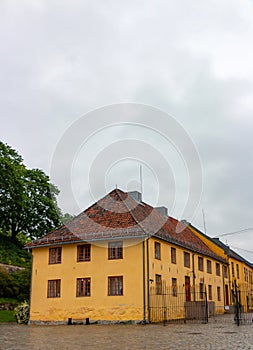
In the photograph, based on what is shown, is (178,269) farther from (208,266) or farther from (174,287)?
(208,266)

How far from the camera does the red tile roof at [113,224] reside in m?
25.3

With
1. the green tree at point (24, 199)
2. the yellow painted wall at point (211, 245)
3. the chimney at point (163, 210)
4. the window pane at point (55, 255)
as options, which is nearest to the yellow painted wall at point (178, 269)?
the chimney at point (163, 210)

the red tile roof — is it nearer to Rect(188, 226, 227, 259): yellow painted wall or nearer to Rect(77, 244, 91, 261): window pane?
Rect(77, 244, 91, 261): window pane

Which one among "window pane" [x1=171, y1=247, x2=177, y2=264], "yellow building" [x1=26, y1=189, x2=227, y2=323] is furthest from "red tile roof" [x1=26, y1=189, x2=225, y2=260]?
"window pane" [x1=171, y1=247, x2=177, y2=264]

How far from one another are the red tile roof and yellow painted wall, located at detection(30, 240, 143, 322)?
588 mm

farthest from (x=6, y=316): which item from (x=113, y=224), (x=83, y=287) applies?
(x=113, y=224)

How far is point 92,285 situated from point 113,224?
3662 mm

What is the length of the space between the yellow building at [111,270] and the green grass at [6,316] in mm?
1777

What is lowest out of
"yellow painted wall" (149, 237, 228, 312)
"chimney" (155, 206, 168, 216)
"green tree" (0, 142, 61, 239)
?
"yellow painted wall" (149, 237, 228, 312)

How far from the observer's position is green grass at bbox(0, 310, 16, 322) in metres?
27.4

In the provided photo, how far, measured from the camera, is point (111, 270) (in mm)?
25141

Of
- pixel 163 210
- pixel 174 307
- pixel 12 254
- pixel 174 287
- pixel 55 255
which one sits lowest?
pixel 174 307

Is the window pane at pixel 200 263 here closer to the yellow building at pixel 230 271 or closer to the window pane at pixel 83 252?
the yellow building at pixel 230 271

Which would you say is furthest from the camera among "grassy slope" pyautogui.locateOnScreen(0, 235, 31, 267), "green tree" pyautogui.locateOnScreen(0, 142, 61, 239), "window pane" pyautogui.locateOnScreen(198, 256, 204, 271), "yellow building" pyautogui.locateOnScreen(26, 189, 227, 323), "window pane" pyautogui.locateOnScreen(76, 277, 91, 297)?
"green tree" pyautogui.locateOnScreen(0, 142, 61, 239)
